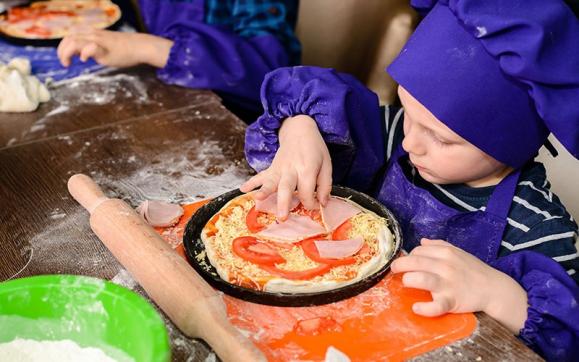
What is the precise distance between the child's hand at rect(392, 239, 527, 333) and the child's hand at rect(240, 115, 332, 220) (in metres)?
0.25

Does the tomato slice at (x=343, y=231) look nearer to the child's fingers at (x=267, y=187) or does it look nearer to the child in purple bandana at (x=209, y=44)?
the child's fingers at (x=267, y=187)

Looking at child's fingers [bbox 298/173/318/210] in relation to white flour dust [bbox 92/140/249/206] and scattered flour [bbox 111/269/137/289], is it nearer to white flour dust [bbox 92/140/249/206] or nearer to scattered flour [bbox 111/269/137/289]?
white flour dust [bbox 92/140/249/206]

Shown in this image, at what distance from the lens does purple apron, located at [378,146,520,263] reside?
4.56 ft

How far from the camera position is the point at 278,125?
1.52 m

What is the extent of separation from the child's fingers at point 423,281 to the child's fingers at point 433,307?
0.08ft

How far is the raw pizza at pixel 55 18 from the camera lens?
2.14 meters

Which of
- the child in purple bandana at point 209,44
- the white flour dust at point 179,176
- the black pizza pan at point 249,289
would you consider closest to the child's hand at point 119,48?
the child in purple bandana at point 209,44

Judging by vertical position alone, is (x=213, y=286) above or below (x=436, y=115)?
below

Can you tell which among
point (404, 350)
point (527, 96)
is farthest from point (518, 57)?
point (404, 350)

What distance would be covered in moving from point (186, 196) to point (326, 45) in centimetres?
115

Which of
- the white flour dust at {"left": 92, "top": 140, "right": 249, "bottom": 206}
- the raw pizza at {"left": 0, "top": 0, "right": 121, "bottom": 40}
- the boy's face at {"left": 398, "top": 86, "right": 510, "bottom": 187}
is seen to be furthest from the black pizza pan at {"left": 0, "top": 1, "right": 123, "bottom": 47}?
the boy's face at {"left": 398, "top": 86, "right": 510, "bottom": 187}

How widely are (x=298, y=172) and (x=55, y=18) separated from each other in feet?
4.63

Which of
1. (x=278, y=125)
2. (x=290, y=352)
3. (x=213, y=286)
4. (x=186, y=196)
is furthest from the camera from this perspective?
(x=278, y=125)

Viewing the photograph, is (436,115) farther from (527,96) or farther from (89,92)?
(89,92)
